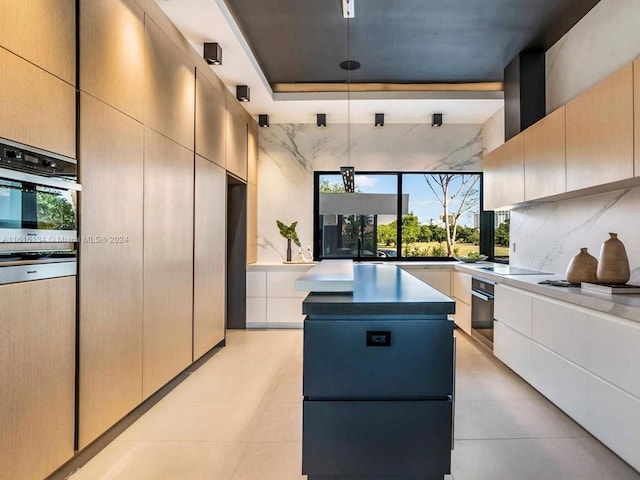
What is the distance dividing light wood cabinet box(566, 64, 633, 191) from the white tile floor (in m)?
1.59

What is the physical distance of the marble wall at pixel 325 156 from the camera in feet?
18.1

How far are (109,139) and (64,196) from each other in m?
0.48

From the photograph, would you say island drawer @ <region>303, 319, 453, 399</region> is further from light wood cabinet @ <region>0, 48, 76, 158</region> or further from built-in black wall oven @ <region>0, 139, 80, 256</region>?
light wood cabinet @ <region>0, 48, 76, 158</region>

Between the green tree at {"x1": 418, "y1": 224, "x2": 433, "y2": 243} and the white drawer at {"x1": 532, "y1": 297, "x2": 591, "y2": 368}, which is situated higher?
the green tree at {"x1": 418, "y1": 224, "x2": 433, "y2": 243}

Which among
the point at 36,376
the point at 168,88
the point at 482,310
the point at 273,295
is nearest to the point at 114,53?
the point at 168,88

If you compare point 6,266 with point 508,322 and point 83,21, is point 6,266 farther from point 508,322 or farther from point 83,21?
point 508,322

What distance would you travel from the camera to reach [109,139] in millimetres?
2184

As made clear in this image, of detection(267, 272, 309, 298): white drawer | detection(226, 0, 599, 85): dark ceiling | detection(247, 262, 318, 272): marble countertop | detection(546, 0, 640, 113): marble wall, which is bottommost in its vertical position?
detection(267, 272, 309, 298): white drawer

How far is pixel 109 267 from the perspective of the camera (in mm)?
2205

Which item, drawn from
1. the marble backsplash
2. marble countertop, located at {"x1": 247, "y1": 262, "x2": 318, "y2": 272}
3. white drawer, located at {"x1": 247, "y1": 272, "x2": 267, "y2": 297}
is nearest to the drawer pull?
the marble backsplash

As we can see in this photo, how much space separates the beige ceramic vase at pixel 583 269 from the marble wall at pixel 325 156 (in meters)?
2.98

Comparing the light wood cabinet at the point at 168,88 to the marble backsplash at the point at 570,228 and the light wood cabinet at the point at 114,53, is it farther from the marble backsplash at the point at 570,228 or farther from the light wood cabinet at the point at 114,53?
the marble backsplash at the point at 570,228

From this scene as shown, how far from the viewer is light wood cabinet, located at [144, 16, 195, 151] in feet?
8.55

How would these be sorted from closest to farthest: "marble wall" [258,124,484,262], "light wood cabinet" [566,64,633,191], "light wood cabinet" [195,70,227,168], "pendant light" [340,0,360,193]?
"light wood cabinet" [566,64,633,191]
"pendant light" [340,0,360,193]
"light wood cabinet" [195,70,227,168]
"marble wall" [258,124,484,262]
